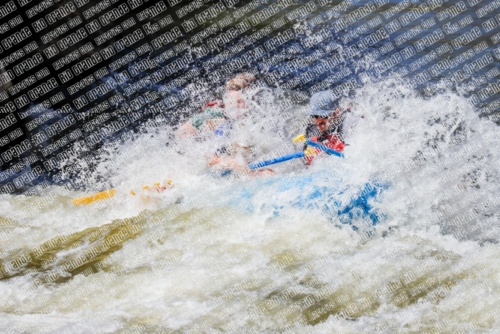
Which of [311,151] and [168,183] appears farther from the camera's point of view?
[168,183]

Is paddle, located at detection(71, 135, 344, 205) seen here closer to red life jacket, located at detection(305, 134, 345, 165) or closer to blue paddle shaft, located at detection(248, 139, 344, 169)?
blue paddle shaft, located at detection(248, 139, 344, 169)

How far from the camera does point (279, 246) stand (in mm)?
6574

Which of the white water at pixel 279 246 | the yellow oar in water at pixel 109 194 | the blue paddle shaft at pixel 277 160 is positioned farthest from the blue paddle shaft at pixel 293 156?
the yellow oar in water at pixel 109 194

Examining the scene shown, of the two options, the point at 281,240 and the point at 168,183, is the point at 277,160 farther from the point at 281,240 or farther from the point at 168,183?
the point at 168,183

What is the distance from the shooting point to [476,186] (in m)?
7.27

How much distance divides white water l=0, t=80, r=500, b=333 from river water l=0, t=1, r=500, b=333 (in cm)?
2

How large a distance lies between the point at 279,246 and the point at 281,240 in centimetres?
11

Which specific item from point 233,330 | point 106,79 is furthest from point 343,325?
point 106,79

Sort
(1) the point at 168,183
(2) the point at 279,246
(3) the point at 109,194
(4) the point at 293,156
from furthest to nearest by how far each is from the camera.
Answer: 1. (3) the point at 109,194
2. (1) the point at 168,183
3. (4) the point at 293,156
4. (2) the point at 279,246

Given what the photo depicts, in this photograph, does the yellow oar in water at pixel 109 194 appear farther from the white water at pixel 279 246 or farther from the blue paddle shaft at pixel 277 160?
the blue paddle shaft at pixel 277 160

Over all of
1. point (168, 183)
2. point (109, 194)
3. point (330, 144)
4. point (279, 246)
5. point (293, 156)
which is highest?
point (109, 194)

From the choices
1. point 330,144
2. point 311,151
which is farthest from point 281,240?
point 330,144

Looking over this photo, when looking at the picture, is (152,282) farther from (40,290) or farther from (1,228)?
(1,228)

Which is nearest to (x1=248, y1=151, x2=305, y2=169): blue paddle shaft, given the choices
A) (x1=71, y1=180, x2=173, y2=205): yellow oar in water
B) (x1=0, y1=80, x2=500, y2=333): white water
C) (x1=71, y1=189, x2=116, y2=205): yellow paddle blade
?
(x1=0, y1=80, x2=500, y2=333): white water
